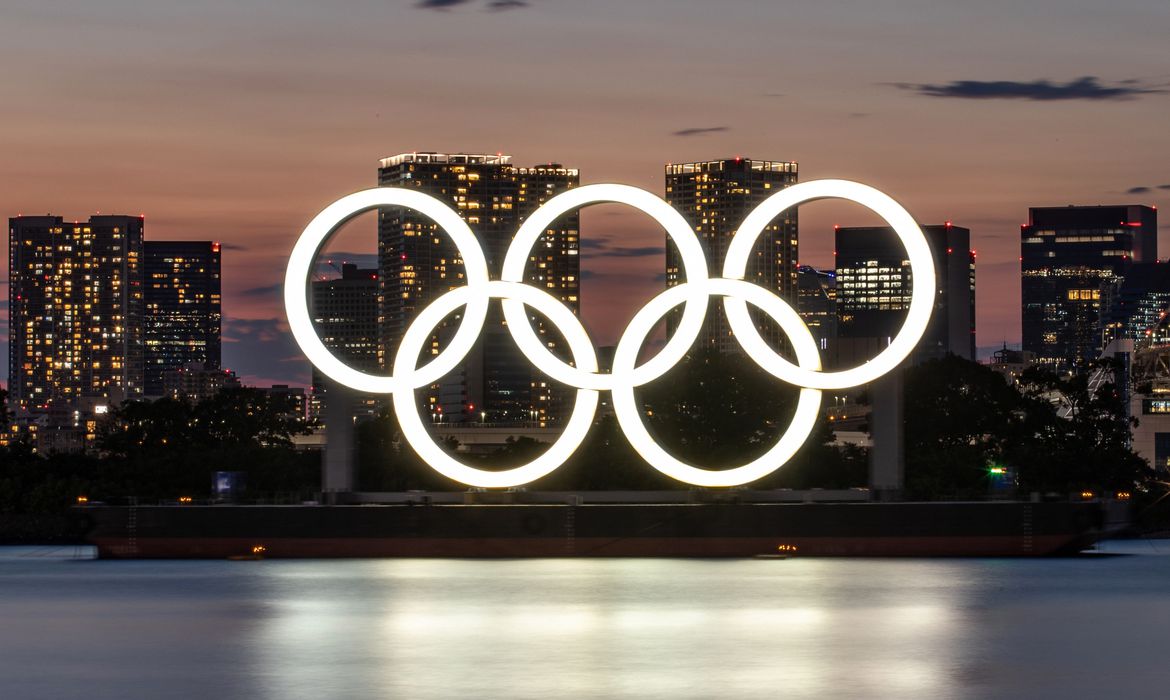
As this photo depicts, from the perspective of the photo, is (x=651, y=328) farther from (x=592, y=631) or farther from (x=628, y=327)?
(x=592, y=631)

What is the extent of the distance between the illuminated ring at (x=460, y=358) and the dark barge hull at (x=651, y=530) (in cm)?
617

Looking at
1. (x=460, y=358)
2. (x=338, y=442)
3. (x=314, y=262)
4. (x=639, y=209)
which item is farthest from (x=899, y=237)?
(x=338, y=442)

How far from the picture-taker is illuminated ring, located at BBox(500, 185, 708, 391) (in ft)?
237

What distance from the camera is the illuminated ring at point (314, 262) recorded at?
7312cm

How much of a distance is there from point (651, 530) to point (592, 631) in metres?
32.8

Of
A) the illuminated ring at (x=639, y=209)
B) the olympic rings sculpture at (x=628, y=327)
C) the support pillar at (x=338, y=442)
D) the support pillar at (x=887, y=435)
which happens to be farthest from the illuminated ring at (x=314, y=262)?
the support pillar at (x=887, y=435)

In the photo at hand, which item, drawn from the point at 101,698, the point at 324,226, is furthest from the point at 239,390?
the point at 101,698

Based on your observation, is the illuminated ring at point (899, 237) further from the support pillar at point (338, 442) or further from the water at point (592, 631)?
the support pillar at point (338, 442)

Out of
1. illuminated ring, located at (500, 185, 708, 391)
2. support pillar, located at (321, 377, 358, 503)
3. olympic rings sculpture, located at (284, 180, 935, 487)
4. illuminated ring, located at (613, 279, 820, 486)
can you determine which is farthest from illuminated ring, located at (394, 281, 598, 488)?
support pillar, located at (321, 377, 358, 503)

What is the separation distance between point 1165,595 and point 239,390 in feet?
386

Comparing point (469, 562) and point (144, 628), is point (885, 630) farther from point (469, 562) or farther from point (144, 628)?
point (469, 562)

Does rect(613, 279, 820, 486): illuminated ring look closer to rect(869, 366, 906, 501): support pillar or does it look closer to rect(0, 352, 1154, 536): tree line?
rect(869, 366, 906, 501): support pillar

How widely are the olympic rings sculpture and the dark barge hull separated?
5.64 metres

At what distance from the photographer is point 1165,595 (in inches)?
2459
